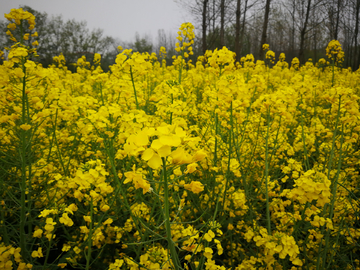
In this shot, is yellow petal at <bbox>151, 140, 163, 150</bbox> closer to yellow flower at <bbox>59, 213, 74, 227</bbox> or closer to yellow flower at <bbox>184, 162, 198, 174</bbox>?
yellow flower at <bbox>184, 162, 198, 174</bbox>

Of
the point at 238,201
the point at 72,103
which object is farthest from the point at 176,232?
the point at 72,103

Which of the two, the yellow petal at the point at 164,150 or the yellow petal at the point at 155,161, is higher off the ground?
the yellow petal at the point at 164,150

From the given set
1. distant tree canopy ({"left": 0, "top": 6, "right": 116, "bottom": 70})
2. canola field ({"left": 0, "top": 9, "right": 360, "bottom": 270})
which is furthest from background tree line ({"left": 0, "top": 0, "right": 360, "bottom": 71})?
canola field ({"left": 0, "top": 9, "right": 360, "bottom": 270})

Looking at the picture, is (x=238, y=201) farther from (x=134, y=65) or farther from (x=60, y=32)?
(x=60, y=32)

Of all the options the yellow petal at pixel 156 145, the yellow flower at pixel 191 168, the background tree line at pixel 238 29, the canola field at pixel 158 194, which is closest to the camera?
the yellow petal at pixel 156 145

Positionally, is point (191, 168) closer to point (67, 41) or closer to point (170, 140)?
point (170, 140)

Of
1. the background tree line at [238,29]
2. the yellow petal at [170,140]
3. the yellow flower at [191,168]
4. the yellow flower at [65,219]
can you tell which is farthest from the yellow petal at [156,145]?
the background tree line at [238,29]

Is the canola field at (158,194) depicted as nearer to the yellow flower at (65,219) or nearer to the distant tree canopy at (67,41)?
the yellow flower at (65,219)

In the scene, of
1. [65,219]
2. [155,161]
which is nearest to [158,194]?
[65,219]

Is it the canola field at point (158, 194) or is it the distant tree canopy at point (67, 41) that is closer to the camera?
the canola field at point (158, 194)

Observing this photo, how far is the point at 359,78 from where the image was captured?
25.5 ft

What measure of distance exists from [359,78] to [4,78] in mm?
9677

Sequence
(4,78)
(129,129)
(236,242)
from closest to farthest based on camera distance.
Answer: (129,129) < (4,78) < (236,242)

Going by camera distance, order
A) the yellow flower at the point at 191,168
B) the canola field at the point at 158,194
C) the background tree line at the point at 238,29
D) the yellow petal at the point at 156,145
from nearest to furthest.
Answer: the yellow petal at the point at 156,145
the yellow flower at the point at 191,168
the canola field at the point at 158,194
the background tree line at the point at 238,29
